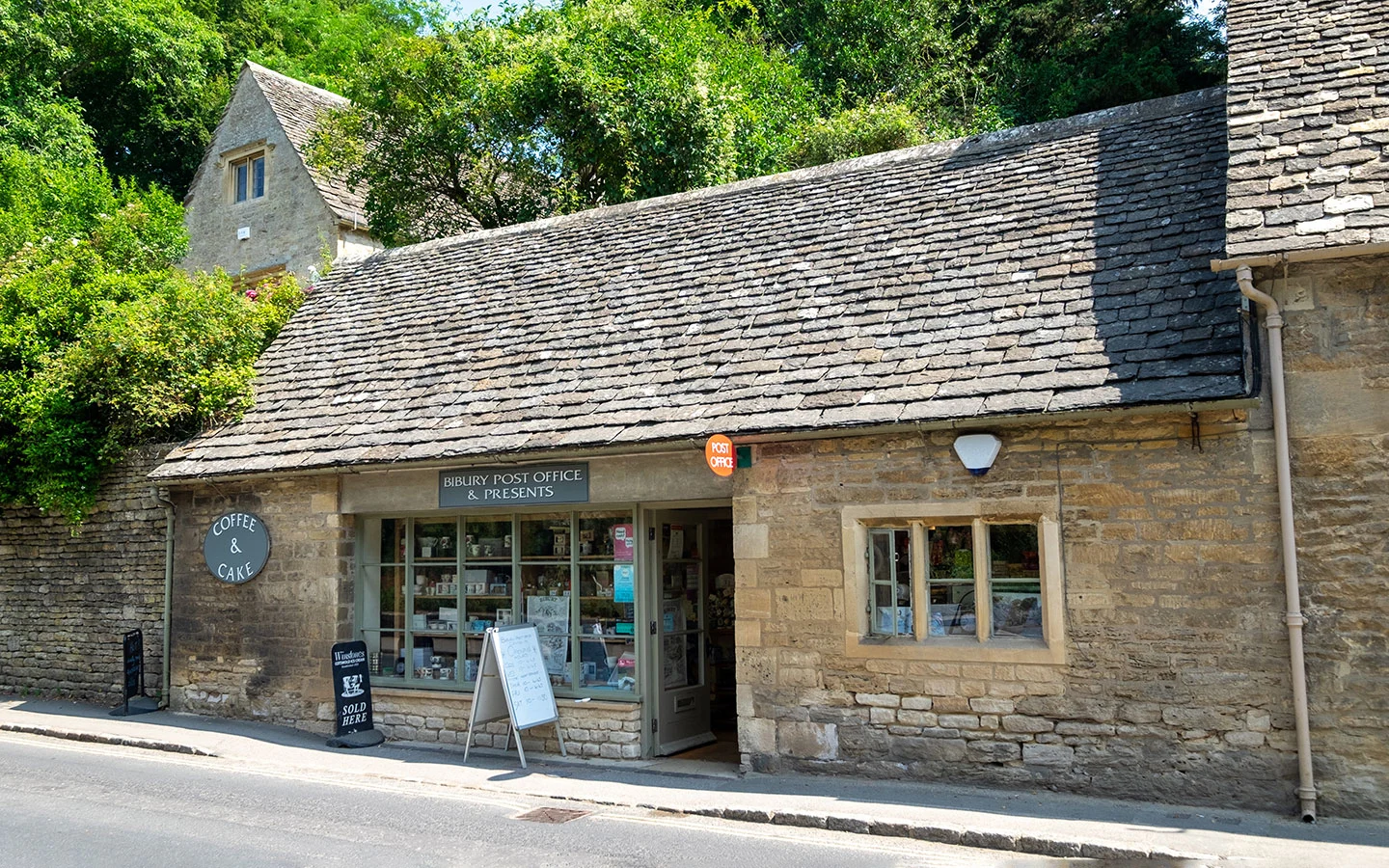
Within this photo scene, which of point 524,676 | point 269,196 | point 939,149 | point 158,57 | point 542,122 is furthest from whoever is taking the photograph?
point 158,57

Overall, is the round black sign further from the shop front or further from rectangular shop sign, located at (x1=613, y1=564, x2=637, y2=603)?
rectangular shop sign, located at (x1=613, y1=564, x2=637, y2=603)

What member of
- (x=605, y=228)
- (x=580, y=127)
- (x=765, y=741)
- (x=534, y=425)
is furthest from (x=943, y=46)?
(x=765, y=741)

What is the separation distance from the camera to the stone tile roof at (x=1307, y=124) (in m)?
8.04

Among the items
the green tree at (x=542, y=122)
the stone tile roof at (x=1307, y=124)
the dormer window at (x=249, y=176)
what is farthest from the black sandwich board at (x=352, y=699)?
the dormer window at (x=249, y=176)

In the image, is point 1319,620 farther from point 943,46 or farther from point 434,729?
point 943,46

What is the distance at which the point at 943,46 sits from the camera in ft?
88.5

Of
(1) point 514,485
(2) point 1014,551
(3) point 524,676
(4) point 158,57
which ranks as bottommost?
(3) point 524,676

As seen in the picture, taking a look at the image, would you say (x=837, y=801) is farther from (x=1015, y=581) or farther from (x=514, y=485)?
(x=514, y=485)

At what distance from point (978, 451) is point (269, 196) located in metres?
21.4

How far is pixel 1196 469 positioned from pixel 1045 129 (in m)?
5.48

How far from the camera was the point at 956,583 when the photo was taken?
922cm

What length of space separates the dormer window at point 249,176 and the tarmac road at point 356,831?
62.0 feet

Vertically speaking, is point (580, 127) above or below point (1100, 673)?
above

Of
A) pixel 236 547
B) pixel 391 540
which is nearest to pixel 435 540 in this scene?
pixel 391 540
